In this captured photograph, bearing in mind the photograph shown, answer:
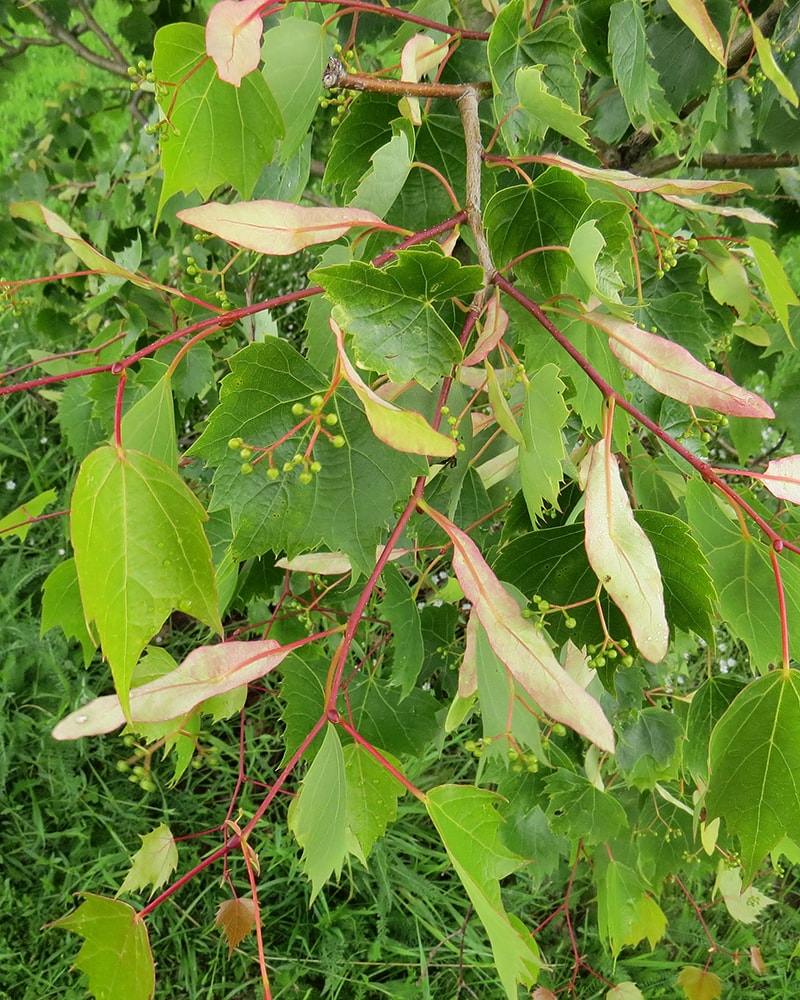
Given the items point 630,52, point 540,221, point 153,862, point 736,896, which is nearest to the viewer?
point 540,221

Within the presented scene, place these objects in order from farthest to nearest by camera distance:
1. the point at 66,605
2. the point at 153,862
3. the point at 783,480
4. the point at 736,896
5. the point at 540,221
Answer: the point at 736,896 → the point at 66,605 → the point at 153,862 → the point at 540,221 → the point at 783,480

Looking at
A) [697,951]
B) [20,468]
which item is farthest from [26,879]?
[697,951]

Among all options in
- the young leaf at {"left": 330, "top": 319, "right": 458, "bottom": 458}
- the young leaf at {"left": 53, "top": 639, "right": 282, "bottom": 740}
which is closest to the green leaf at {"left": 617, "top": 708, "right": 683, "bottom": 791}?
the young leaf at {"left": 53, "top": 639, "right": 282, "bottom": 740}

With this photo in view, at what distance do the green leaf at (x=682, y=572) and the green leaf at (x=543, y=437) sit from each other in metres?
0.09

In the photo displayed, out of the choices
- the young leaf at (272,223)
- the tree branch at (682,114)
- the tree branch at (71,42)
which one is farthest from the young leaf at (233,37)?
the tree branch at (71,42)

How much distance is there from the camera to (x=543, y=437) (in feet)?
1.79

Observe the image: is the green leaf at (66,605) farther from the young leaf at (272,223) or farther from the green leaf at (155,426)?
the young leaf at (272,223)

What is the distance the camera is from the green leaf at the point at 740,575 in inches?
25.4

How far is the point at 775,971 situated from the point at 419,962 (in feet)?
2.28

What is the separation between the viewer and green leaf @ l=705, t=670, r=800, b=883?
0.57m

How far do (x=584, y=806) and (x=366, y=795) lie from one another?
0.38m

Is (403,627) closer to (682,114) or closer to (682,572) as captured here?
(682,572)

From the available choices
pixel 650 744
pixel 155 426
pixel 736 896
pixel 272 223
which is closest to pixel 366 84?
pixel 272 223

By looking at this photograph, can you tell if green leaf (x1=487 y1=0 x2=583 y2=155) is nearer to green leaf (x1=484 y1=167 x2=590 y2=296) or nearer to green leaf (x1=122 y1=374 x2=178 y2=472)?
green leaf (x1=484 y1=167 x2=590 y2=296)
